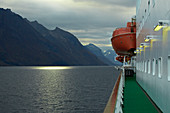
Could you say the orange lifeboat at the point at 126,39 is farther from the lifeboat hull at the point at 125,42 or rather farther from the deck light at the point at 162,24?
the deck light at the point at 162,24

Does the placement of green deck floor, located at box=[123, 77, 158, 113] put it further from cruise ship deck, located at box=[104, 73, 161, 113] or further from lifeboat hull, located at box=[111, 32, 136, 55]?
lifeboat hull, located at box=[111, 32, 136, 55]

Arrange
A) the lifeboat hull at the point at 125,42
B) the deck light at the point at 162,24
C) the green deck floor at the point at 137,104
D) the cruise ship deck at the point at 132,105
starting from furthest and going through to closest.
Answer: the lifeboat hull at the point at 125,42 → the green deck floor at the point at 137,104 → the deck light at the point at 162,24 → the cruise ship deck at the point at 132,105

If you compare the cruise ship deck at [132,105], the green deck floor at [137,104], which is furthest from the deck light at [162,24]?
the green deck floor at [137,104]

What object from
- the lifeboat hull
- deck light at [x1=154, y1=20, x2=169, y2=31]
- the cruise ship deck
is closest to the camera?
the cruise ship deck

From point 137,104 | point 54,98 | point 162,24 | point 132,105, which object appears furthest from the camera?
point 54,98

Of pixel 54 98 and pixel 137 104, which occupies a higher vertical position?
pixel 137 104

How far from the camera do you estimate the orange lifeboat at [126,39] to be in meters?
44.3

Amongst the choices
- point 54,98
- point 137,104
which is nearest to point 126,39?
point 54,98

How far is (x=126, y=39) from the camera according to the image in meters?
44.7

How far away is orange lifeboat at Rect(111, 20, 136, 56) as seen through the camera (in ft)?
145

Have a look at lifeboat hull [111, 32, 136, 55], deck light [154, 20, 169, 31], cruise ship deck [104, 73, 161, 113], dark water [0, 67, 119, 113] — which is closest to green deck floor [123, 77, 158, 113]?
cruise ship deck [104, 73, 161, 113]

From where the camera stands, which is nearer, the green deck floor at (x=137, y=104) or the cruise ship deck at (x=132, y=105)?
the cruise ship deck at (x=132, y=105)

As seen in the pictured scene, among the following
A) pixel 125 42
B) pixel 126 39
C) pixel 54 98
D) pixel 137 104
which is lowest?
pixel 54 98

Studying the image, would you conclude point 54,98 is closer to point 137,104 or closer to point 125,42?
point 125,42
